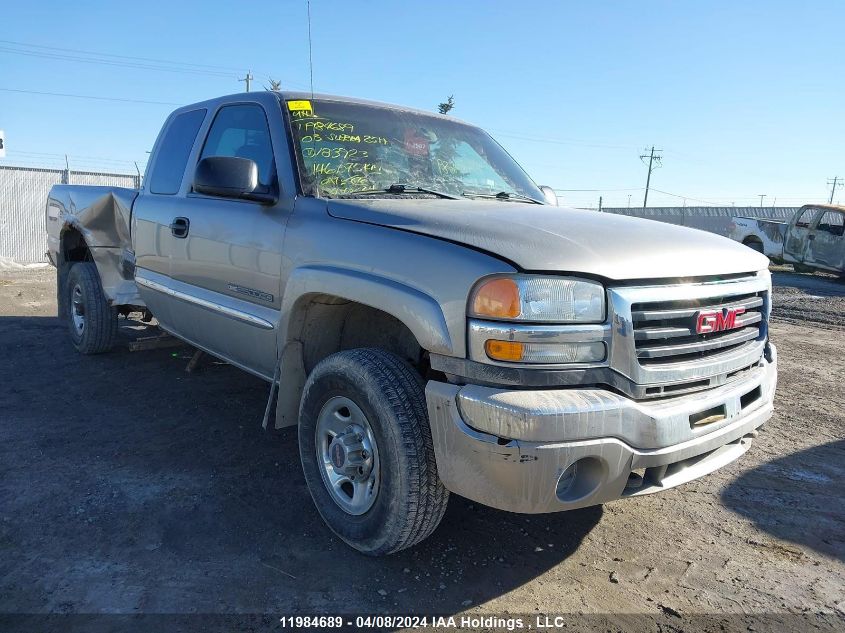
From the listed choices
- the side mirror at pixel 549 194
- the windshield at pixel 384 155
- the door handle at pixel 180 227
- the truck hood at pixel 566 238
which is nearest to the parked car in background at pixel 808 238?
the side mirror at pixel 549 194

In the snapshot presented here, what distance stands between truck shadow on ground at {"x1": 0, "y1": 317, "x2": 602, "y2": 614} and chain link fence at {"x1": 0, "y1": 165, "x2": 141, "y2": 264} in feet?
38.5

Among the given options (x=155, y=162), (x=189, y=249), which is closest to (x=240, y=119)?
(x=189, y=249)

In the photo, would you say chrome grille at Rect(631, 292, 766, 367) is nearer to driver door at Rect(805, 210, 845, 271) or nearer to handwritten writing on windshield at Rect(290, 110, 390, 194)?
handwritten writing on windshield at Rect(290, 110, 390, 194)

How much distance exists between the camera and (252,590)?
8.46 ft

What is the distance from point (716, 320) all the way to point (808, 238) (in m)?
16.2

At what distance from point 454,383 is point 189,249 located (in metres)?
2.33

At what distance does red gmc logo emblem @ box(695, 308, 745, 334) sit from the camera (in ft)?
8.25

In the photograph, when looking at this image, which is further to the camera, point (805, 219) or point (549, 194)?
point (805, 219)

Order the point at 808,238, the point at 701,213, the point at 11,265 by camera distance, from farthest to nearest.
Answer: the point at 701,213 < the point at 808,238 < the point at 11,265

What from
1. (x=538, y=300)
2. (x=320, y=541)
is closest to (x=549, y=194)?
(x=538, y=300)

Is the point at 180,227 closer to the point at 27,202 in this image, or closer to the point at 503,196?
the point at 503,196

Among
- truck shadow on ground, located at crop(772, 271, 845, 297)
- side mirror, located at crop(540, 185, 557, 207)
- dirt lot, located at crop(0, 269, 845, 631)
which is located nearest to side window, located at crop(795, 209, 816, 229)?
truck shadow on ground, located at crop(772, 271, 845, 297)

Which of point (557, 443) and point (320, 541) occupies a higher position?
point (557, 443)

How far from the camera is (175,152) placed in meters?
4.52
